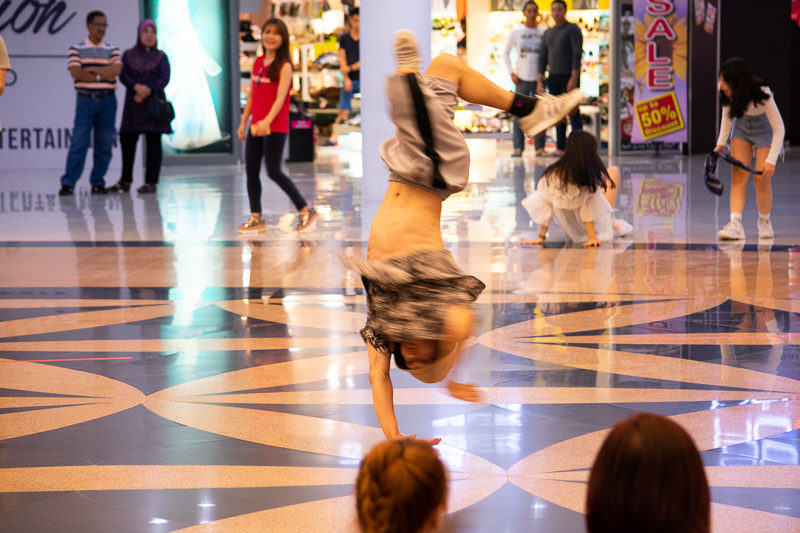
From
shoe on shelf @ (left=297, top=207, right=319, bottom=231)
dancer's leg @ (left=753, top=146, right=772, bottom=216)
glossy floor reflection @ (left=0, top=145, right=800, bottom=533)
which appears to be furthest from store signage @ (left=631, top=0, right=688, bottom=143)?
shoe on shelf @ (left=297, top=207, right=319, bottom=231)

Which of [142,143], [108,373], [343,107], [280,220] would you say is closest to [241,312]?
[108,373]

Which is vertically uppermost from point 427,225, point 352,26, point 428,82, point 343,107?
point 352,26

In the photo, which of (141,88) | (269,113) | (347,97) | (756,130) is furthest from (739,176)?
(347,97)

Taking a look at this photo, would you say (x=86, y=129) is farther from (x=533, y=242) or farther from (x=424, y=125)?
(x=424, y=125)

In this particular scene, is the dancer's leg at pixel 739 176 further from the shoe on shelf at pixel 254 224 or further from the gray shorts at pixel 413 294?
the gray shorts at pixel 413 294

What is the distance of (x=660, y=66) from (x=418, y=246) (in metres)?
A: 14.7

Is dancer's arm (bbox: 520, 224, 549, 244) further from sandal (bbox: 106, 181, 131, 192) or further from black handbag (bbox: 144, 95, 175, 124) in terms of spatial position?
sandal (bbox: 106, 181, 131, 192)

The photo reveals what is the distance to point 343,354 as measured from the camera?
4.39m

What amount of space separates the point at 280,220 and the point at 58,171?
6694mm

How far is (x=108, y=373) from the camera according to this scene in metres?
4.06

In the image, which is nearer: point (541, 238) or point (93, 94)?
point (541, 238)

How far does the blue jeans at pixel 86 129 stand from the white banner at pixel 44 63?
8.92 ft

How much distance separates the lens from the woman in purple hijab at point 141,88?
38.2 ft

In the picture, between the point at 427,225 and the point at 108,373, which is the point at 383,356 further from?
the point at 108,373
